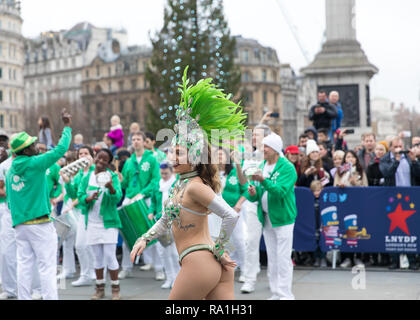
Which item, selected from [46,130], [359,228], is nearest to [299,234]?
[359,228]

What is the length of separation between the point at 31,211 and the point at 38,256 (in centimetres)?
57

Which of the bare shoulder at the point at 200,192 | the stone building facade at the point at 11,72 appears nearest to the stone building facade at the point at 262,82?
the stone building facade at the point at 11,72

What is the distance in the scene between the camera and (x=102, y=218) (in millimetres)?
9141

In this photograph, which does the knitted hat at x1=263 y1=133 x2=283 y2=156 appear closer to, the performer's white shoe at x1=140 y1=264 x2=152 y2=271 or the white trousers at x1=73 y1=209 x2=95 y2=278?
the white trousers at x1=73 y1=209 x2=95 y2=278

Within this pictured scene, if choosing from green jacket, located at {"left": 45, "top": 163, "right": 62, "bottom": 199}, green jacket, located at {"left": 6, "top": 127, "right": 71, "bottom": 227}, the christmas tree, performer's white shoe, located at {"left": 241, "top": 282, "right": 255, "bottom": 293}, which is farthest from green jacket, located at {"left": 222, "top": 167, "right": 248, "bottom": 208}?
the christmas tree

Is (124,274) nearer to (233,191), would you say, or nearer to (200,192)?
(233,191)

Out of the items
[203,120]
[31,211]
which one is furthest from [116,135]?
[203,120]

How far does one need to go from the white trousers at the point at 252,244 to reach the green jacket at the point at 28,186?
3184 mm

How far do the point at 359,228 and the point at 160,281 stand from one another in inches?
140

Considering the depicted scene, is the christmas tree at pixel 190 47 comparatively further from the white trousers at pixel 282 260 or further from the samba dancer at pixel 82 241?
the white trousers at pixel 282 260

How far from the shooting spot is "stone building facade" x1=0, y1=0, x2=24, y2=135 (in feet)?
272

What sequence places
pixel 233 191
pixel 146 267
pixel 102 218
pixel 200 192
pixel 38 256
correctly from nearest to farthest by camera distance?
pixel 200 192, pixel 38 256, pixel 102 218, pixel 233 191, pixel 146 267

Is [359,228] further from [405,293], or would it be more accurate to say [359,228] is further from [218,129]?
[218,129]

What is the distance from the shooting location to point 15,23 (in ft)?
276
